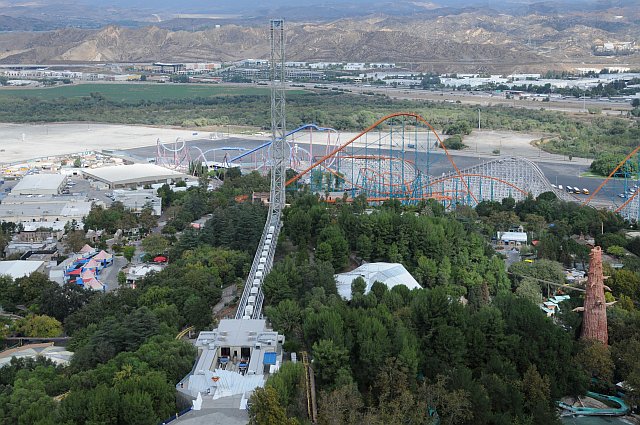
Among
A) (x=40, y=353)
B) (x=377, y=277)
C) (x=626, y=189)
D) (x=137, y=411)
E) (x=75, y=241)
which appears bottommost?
(x=626, y=189)

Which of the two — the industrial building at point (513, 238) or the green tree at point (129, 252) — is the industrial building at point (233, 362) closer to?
the green tree at point (129, 252)

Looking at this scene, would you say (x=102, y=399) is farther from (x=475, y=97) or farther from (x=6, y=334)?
(x=475, y=97)

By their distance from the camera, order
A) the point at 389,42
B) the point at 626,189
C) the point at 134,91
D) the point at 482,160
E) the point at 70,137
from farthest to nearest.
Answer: the point at 389,42 < the point at 134,91 < the point at 70,137 < the point at 482,160 < the point at 626,189

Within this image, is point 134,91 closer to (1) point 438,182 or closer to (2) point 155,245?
(1) point 438,182

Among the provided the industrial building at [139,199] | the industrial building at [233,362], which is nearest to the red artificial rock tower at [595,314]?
the industrial building at [233,362]

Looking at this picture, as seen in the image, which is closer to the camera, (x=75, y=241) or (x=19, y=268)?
(x=19, y=268)

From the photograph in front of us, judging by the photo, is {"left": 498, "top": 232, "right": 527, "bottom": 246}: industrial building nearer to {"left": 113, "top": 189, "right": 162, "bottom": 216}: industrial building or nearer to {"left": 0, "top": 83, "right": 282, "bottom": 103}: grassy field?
Result: {"left": 113, "top": 189, "right": 162, "bottom": 216}: industrial building

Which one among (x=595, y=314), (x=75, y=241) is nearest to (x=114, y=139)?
(x=75, y=241)
